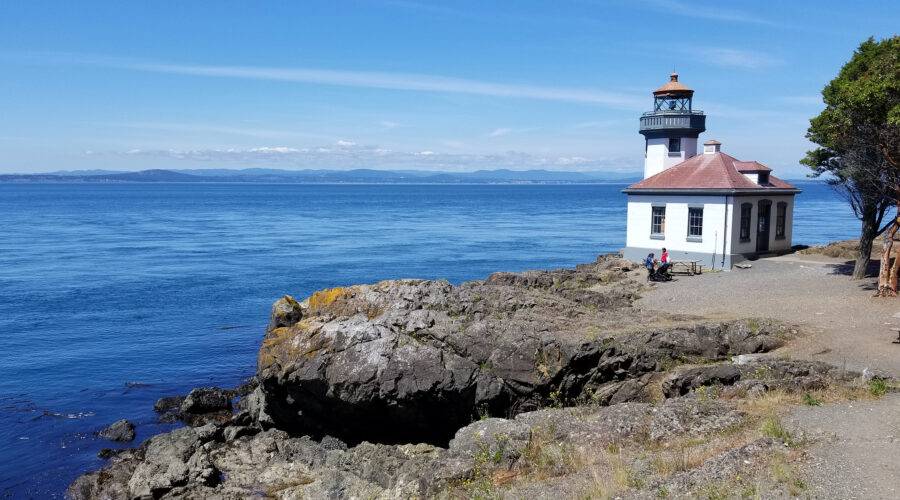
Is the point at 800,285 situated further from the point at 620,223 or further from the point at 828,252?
the point at 620,223

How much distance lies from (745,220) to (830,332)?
14273 millimetres

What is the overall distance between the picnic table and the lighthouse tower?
657 centimetres

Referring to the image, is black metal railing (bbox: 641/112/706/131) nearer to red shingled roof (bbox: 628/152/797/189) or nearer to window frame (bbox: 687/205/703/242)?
red shingled roof (bbox: 628/152/797/189)

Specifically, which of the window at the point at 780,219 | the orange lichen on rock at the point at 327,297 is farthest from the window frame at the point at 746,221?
the orange lichen on rock at the point at 327,297

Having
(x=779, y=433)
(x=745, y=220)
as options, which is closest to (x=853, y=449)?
(x=779, y=433)

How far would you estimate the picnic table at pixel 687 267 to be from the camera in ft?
97.3

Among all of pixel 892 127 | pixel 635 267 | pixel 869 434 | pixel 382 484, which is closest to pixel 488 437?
pixel 382 484

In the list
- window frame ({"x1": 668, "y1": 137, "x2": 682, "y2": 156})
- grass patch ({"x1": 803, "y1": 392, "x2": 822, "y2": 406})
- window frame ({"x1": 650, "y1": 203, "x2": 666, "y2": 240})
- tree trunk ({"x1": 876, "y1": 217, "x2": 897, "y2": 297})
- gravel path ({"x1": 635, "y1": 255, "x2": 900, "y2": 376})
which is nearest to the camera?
grass patch ({"x1": 803, "y1": 392, "x2": 822, "y2": 406})

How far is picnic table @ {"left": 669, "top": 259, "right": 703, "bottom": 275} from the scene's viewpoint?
29672mm

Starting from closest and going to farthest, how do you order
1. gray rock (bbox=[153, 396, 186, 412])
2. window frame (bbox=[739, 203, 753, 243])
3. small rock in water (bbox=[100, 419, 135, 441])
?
small rock in water (bbox=[100, 419, 135, 441]) → gray rock (bbox=[153, 396, 186, 412]) → window frame (bbox=[739, 203, 753, 243])

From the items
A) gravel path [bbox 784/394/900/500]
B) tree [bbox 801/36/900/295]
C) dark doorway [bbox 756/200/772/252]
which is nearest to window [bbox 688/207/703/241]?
dark doorway [bbox 756/200/772/252]

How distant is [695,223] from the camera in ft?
103

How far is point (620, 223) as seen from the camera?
3497 inches

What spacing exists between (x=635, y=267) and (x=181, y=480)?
2281 cm
